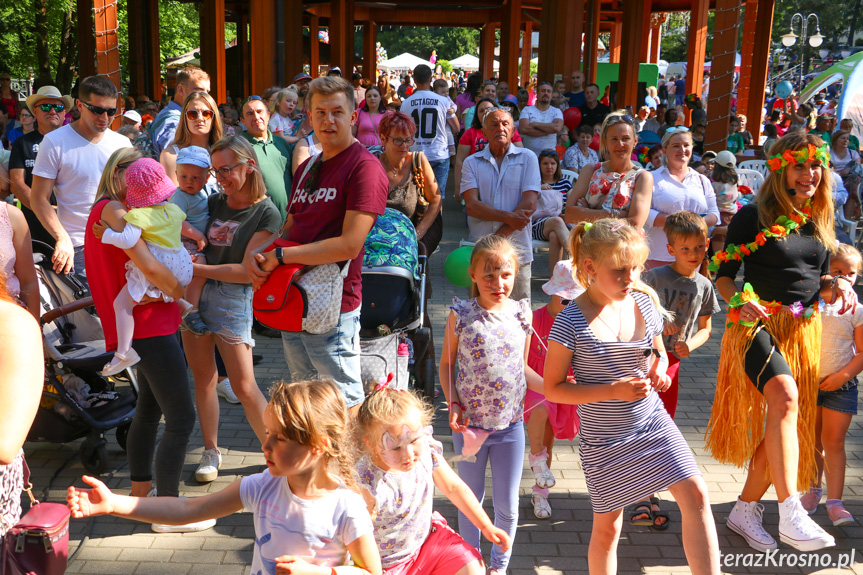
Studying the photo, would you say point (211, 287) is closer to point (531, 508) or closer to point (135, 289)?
point (135, 289)

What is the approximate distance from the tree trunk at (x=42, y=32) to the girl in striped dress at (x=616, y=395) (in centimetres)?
2626

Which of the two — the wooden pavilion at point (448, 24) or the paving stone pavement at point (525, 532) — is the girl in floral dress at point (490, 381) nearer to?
the paving stone pavement at point (525, 532)

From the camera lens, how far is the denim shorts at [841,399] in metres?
4.09

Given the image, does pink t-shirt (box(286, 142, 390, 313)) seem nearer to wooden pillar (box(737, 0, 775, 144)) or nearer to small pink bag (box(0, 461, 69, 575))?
small pink bag (box(0, 461, 69, 575))

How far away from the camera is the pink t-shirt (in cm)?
360

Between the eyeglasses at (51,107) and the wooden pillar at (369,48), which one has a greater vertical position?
the wooden pillar at (369,48)

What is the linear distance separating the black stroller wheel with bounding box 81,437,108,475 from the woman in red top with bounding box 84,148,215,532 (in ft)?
2.71

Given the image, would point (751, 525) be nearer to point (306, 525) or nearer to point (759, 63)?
point (306, 525)

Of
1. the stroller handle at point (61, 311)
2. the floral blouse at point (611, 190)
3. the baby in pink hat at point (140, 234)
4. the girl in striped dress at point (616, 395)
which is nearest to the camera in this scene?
the girl in striped dress at point (616, 395)

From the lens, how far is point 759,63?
19125 mm

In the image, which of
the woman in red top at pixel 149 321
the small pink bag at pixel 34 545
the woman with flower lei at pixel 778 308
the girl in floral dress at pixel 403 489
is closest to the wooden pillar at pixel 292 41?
the woman in red top at pixel 149 321

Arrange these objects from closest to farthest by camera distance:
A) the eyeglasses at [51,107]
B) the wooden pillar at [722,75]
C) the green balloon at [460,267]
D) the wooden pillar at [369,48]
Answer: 1. the green balloon at [460,267]
2. the eyeglasses at [51,107]
3. the wooden pillar at [722,75]
4. the wooden pillar at [369,48]

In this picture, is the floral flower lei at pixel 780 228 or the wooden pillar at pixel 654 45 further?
the wooden pillar at pixel 654 45

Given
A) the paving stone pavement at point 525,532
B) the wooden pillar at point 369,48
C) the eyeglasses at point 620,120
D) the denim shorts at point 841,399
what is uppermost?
the wooden pillar at point 369,48
